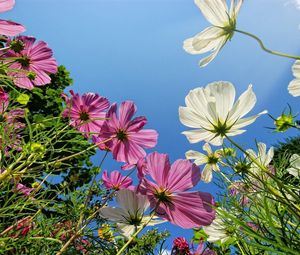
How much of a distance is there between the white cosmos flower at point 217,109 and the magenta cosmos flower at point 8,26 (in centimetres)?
39

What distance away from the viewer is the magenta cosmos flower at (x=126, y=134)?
1218 mm

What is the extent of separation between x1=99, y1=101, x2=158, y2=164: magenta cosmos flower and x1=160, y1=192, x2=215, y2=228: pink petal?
0.29 metres

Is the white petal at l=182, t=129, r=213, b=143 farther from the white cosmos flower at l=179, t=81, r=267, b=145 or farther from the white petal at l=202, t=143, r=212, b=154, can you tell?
the white petal at l=202, t=143, r=212, b=154

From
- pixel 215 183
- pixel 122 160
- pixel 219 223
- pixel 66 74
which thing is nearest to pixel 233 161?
pixel 219 223

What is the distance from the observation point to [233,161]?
1274 mm

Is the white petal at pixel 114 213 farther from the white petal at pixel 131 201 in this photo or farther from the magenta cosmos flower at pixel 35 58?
the magenta cosmos flower at pixel 35 58

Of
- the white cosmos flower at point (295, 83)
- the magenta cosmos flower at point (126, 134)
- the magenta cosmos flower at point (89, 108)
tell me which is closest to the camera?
the white cosmos flower at point (295, 83)

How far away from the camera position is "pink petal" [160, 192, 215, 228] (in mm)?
916

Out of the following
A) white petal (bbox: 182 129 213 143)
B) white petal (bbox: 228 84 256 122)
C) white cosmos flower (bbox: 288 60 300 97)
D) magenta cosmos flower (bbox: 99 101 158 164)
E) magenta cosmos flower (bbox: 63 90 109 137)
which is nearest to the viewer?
white cosmos flower (bbox: 288 60 300 97)

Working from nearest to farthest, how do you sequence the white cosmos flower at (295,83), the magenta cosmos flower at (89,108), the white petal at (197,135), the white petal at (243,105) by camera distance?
the white cosmos flower at (295,83) → the white petal at (243,105) → the white petal at (197,135) → the magenta cosmos flower at (89,108)

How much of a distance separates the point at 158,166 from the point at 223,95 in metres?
0.23

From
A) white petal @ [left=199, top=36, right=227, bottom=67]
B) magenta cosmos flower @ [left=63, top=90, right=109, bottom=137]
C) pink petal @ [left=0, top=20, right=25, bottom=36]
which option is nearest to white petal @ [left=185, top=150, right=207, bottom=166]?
magenta cosmos flower @ [left=63, top=90, right=109, bottom=137]

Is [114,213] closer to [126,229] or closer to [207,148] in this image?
[126,229]

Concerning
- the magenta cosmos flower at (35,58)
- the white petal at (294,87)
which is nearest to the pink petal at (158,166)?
the white petal at (294,87)
